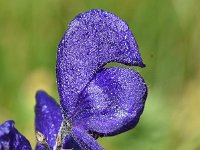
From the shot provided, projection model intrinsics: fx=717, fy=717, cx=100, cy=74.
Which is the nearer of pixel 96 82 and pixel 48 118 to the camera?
pixel 96 82

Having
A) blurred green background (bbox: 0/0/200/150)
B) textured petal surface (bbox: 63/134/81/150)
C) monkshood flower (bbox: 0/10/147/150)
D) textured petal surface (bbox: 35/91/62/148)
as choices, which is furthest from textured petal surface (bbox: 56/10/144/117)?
blurred green background (bbox: 0/0/200/150)

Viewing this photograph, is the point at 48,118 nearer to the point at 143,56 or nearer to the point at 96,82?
the point at 96,82

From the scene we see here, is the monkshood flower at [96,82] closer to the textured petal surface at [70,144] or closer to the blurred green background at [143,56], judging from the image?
the textured petal surface at [70,144]

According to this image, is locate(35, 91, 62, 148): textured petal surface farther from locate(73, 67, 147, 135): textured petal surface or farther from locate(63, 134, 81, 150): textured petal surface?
locate(73, 67, 147, 135): textured petal surface

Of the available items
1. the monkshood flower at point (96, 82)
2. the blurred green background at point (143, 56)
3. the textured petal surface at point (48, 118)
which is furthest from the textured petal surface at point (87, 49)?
the blurred green background at point (143, 56)

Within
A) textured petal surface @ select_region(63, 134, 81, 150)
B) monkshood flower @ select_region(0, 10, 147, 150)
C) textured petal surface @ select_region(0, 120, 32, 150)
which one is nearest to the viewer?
textured petal surface @ select_region(0, 120, 32, 150)

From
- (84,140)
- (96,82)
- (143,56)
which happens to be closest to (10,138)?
(84,140)
